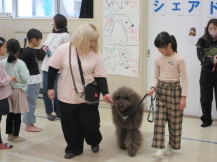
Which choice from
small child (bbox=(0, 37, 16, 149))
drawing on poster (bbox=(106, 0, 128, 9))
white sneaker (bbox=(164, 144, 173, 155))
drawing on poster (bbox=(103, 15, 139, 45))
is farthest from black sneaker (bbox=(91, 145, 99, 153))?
drawing on poster (bbox=(106, 0, 128, 9))

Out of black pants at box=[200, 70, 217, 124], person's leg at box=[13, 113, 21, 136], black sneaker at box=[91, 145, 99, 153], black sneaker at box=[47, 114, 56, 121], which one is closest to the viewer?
black sneaker at box=[91, 145, 99, 153]

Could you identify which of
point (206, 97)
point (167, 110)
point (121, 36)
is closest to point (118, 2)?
point (121, 36)

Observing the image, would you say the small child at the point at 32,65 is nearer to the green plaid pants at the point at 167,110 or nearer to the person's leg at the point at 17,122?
the person's leg at the point at 17,122

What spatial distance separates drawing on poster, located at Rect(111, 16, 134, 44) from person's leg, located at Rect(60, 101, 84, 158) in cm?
215

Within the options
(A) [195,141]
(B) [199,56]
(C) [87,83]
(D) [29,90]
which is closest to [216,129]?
(A) [195,141]

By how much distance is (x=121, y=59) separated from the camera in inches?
219

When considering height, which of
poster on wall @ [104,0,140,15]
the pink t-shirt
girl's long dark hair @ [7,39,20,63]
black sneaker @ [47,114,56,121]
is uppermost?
poster on wall @ [104,0,140,15]

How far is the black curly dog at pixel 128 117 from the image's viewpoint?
3631 millimetres

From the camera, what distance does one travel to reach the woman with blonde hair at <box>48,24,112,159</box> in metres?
3.49

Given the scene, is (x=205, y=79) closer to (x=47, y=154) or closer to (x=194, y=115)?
(x=194, y=115)

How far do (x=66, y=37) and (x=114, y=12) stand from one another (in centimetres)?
98

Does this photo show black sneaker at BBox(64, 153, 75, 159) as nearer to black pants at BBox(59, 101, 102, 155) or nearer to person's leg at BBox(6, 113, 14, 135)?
black pants at BBox(59, 101, 102, 155)

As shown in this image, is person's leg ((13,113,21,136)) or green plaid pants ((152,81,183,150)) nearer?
green plaid pants ((152,81,183,150))

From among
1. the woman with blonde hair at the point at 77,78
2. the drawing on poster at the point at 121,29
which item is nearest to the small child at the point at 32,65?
the woman with blonde hair at the point at 77,78
